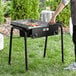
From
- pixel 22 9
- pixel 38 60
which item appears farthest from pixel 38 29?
pixel 22 9

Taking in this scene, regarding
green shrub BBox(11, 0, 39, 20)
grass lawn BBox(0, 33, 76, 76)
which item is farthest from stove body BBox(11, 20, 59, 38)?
green shrub BBox(11, 0, 39, 20)

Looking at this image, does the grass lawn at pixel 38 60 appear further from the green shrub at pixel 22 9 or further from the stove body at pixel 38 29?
the green shrub at pixel 22 9

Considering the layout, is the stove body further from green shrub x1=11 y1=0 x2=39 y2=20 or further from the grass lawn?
green shrub x1=11 y1=0 x2=39 y2=20

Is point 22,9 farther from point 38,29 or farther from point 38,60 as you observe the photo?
point 38,29

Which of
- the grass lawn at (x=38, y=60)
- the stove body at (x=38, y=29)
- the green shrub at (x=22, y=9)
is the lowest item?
the grass lawn at (x=38, y=60)

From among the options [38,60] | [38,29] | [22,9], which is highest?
[22,9]

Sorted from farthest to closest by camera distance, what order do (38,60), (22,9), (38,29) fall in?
(22,9) → (38,60) → (38,29)

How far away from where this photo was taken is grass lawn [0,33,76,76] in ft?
19.2

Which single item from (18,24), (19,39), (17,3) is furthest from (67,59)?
(17,3)

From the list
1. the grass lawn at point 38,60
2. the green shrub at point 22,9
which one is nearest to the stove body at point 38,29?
the grass lawn at point 38,60

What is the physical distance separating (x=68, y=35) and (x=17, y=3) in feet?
5.85

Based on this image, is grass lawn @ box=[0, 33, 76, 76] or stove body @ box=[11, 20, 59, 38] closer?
stove body @ box=[11, 20, 59, 38]

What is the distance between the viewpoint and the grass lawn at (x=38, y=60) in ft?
19.2

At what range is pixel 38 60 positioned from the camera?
6516mm
